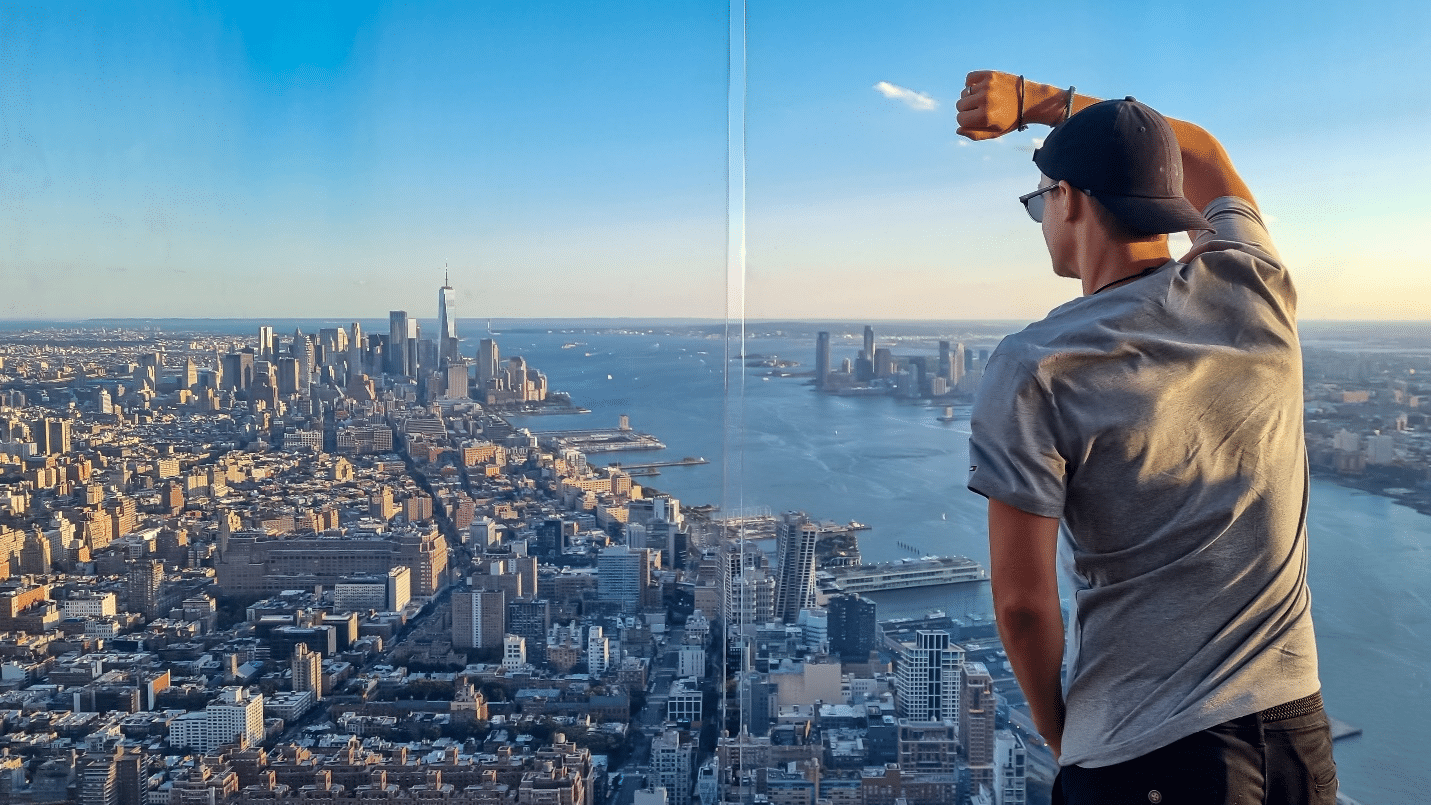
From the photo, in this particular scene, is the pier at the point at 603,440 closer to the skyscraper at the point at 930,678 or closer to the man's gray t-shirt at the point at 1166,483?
the skyscraper at the point at 930,678

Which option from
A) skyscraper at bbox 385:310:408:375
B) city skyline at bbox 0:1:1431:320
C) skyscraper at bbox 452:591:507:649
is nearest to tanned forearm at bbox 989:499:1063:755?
city skyline at bbox 0:1:1431:320

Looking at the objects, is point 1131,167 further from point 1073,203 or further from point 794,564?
point 794,564

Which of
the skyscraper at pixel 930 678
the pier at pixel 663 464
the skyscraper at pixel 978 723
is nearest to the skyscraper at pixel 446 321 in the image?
the pier at pixel 663 464

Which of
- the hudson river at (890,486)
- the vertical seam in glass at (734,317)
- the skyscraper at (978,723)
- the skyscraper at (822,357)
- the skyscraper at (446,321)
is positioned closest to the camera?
the hudson river at (890,486)

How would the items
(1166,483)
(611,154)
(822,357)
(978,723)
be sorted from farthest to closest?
1. (611,154)
2. (822,357)
3. (978,723)
4. (1166,483)

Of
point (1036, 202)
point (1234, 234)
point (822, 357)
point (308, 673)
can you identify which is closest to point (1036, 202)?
point (1036, 202)

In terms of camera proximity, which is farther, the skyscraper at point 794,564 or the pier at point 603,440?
the pier at point 603,440
